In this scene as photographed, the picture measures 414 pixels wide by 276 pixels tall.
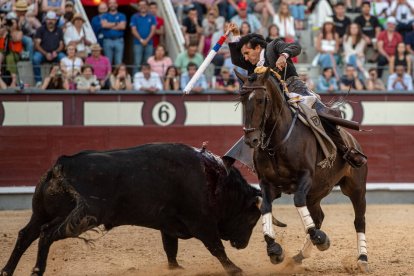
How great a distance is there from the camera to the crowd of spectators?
1359 cm

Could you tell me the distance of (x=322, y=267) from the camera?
8.31 meters

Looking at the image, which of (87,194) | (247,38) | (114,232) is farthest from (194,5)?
(87,194)

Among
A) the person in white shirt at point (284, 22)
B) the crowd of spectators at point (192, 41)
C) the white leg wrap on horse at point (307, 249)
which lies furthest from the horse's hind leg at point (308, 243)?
the person in white shirt at point (284, 22)

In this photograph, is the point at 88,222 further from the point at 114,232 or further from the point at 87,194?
the point at 114,232

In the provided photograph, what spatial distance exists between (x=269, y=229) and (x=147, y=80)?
6728 millimetres

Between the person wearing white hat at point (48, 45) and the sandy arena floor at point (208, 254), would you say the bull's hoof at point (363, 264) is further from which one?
the person wearing white hat at point (48, 45)

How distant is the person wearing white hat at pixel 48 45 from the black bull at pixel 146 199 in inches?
242

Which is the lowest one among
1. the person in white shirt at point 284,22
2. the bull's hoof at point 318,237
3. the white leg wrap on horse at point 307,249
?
the white leg wrap on horse at point 307,249

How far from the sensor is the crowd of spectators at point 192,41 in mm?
13586

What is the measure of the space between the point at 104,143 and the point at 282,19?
3.35m

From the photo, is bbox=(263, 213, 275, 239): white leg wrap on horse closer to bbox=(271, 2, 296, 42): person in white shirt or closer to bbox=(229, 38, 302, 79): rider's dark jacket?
bbox=(229, 38, 302, 79): rider's dark jacket

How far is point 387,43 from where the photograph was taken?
15.1 m

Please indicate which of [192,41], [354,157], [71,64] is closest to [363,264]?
[354,157]

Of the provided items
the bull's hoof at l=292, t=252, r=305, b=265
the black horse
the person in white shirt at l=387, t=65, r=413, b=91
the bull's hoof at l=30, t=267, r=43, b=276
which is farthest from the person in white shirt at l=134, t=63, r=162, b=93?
the bull's hoof at l=30, t=267, r=43, b=276
